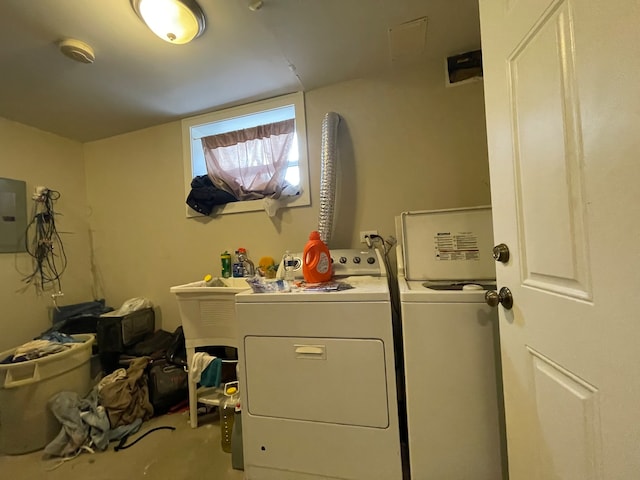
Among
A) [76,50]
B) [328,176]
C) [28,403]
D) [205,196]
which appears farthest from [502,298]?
[28,403]

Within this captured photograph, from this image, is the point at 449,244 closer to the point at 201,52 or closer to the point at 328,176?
the point at 328,176

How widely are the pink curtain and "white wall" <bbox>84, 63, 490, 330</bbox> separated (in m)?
0.20

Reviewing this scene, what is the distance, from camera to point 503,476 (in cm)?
103

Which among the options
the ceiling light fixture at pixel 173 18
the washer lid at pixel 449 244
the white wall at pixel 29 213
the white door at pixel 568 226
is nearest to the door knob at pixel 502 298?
the white door at pixel 568 226

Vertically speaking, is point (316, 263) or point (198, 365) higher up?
point (316, 263)

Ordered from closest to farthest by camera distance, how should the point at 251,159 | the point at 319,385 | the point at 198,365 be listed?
1. the point at 319,385
2. the point at 198,365
3. the point at 251,159

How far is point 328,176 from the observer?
6.15 ft

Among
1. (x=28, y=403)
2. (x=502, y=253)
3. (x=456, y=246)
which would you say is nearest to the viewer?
(x=502, y=253)

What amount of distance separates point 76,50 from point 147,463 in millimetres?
2296

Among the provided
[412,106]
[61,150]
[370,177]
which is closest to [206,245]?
[370,177]

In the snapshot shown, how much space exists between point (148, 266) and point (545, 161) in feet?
9.50

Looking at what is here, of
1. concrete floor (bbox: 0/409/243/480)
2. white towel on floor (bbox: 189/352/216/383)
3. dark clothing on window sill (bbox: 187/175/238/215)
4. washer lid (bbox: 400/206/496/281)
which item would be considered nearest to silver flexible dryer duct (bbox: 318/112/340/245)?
washer lid (bbox: 400/206/496/281)

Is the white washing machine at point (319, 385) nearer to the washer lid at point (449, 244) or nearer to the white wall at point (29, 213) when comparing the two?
the washer lid at point (449, 244)

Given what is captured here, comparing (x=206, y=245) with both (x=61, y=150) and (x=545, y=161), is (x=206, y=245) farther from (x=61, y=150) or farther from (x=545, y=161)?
(x=545, y=161)
